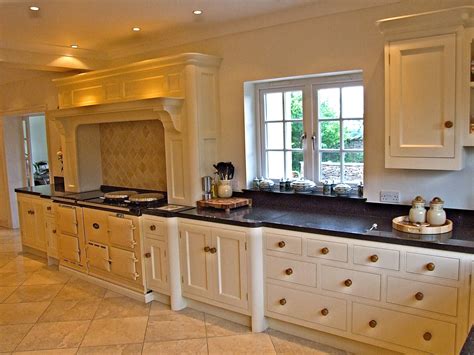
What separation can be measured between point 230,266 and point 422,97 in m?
1.82

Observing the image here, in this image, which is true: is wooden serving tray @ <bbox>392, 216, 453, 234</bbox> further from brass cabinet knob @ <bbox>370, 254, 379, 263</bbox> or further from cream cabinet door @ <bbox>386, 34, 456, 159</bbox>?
cream cabinet door @ <bbox>386, 34, 456, 159</bbox>

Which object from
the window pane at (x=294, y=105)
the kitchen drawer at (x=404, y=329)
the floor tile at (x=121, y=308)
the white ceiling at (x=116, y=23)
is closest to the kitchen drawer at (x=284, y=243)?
the kitchen drawer at (x=404, y=329)

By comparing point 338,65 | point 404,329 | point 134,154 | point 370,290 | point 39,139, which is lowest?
point 404,329

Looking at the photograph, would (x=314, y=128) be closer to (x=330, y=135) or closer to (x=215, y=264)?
(x=330, y=135)

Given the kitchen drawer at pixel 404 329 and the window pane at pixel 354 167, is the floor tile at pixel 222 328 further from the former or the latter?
the window pane at pixel 354 167

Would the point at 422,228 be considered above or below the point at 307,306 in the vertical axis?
above

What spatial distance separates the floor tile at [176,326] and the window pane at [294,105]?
6.23 ft

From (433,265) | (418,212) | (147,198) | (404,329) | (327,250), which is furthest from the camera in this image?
(147,198)

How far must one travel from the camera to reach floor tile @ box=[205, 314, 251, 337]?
3.34 m

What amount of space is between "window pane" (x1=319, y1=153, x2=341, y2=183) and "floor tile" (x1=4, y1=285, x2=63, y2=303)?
2812 mm

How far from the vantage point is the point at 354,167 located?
3633mm

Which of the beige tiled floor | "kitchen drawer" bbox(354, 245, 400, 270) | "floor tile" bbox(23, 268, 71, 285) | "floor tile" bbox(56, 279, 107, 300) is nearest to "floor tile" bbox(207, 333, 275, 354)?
the beige tiled floor

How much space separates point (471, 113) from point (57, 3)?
301cm

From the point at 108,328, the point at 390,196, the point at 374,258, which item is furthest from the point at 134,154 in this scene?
the point at 374,258
